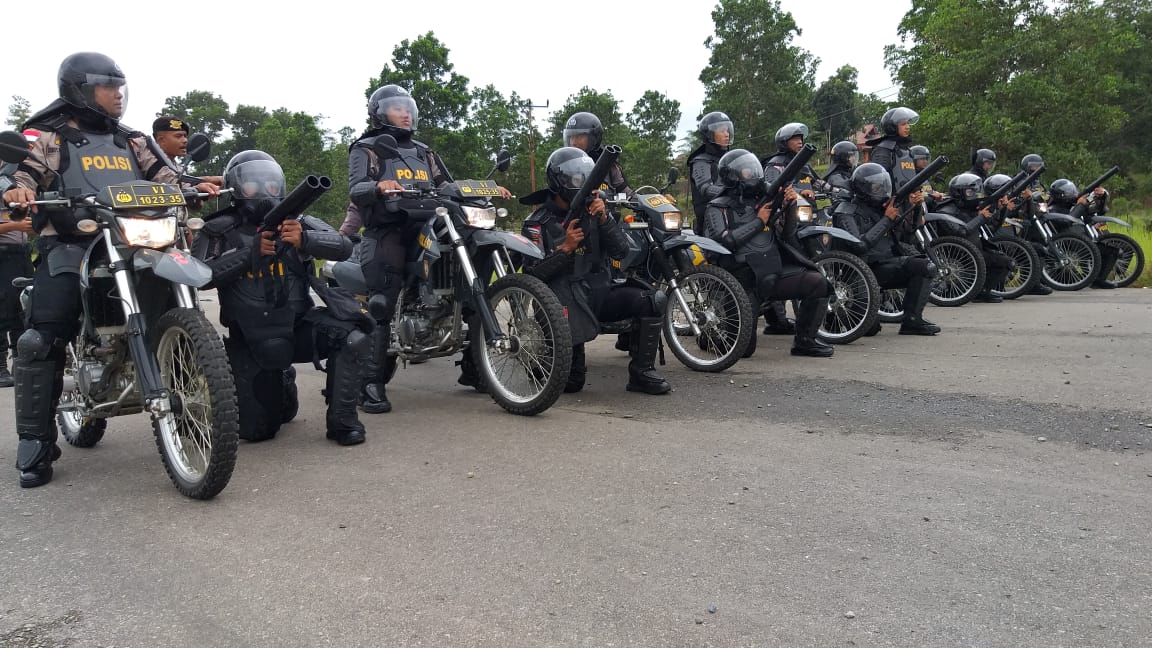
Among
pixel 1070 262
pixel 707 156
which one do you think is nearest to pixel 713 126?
pixel 707 156

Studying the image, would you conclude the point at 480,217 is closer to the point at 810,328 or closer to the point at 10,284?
the point at 810,328

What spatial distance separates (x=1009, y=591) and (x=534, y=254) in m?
3.63

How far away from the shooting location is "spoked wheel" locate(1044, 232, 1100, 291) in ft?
41.9

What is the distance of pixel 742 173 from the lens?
780 centimetres

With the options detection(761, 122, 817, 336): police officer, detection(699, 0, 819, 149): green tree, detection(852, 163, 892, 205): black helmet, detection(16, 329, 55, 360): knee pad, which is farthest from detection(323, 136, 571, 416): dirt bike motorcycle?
detection(699, 0, 819, 149): green tree

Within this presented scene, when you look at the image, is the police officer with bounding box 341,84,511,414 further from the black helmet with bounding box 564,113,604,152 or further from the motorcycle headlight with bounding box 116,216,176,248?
the motorcycle headlight with bounding box 116,216,176,248

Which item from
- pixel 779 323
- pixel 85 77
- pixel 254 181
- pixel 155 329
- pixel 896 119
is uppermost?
pixel 896 119

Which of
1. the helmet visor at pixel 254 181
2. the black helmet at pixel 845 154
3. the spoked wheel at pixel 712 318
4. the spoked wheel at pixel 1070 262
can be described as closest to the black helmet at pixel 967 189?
the black helmet at pixel 845 154

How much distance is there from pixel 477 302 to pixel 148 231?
6.87 feet

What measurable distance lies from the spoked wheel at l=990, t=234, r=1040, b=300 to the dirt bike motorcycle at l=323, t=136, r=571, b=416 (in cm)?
811

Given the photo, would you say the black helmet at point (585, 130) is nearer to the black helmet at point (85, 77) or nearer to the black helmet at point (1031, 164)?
the black helmet at point (85, 77)

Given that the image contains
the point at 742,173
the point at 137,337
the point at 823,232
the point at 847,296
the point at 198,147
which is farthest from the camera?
the point at 847,296

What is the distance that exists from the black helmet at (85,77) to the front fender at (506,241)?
88.3 inches

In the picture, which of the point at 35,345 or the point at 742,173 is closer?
the point at 35,345
